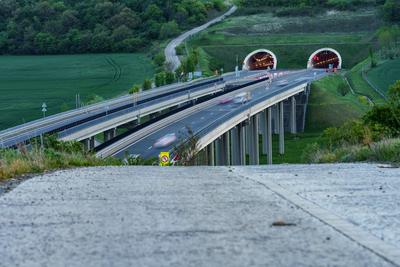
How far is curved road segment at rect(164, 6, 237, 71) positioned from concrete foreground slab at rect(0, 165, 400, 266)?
95.9 metres

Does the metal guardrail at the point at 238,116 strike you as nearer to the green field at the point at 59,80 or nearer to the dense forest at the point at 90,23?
the green field at the point at 59,80

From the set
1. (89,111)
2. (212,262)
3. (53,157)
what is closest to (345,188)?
(212,262)

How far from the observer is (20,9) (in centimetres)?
14975

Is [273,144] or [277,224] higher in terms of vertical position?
[277,224]

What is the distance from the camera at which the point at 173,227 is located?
869 cm

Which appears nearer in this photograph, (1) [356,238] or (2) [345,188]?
(1) [356,238]

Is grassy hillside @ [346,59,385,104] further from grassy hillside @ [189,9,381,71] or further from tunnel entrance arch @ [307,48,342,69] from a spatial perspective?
grassy hillside @ [189,9,381,71]

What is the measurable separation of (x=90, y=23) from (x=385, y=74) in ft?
227

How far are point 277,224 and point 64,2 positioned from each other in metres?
A: 156

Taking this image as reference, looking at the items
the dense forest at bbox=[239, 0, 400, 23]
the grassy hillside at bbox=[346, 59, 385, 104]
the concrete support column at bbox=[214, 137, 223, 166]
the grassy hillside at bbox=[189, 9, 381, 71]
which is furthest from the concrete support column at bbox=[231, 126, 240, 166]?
the dense forest at bbox=[239, 0, 400, 23]

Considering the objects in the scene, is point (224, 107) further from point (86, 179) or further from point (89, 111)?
point (86, 179)

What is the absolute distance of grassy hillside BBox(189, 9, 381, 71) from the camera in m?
119

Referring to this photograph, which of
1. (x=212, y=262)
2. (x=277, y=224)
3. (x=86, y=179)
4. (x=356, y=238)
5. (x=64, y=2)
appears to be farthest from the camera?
(x=64, y=2)

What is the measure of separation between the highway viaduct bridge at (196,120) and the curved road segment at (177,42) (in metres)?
16.3
